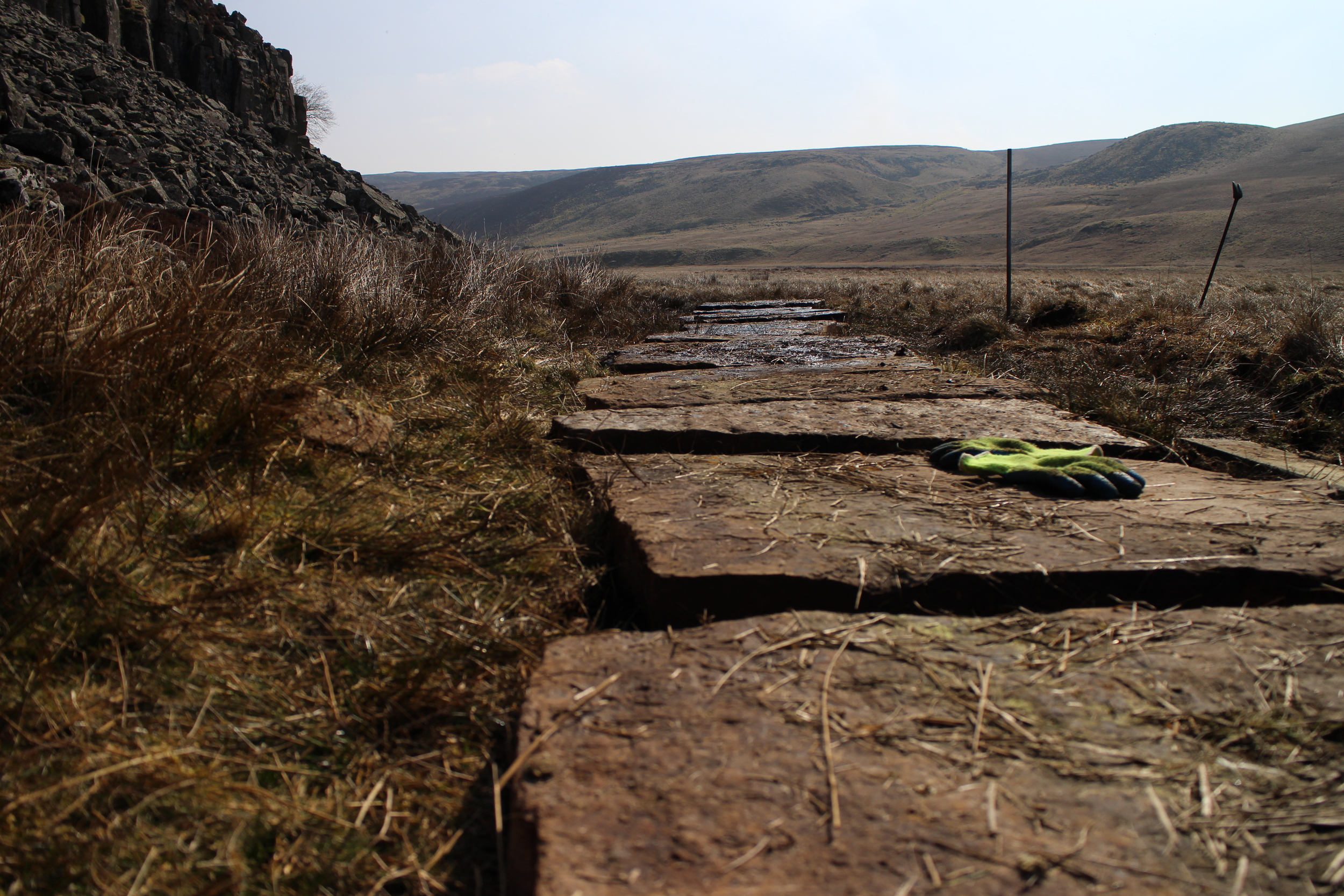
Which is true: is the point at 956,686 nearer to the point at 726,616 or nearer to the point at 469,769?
the point at 726,616

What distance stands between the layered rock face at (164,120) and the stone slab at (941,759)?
→ 515cm

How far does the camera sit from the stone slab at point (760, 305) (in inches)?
277

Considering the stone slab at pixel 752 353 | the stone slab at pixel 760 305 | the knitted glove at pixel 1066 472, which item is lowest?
the knitted glove at pixel 1066 472

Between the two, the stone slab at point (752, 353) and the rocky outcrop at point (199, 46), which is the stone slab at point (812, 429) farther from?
the rocky outcrop at point (199, 46)

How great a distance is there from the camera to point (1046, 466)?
6.18ft

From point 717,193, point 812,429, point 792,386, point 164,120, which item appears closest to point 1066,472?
point 812,429

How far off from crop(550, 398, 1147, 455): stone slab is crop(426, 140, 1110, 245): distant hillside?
58501 mm

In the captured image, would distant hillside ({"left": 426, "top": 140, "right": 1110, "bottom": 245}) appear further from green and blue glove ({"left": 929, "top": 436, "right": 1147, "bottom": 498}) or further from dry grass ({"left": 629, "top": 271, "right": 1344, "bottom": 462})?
green and blue glove ({"left": 929, "top": 436, "right": 1147, "bottom": 498})

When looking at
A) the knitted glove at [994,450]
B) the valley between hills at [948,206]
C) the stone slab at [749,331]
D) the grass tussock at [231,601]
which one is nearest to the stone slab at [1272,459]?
the knitted glove at [994,450]

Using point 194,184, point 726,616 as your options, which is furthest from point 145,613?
point 194,184

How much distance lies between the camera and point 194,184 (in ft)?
33.6

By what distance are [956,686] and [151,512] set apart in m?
1.31

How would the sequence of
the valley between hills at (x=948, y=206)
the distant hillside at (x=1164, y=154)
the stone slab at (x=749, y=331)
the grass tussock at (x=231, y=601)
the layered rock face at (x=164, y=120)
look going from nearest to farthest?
the grass tussock at (x=231, y=601), the stone slab at (x=749, y=331), the layered rock face at (x=164, y=120), the valley between hills at (x=948, y=206), the distant hillside at (x=1164, y=154)

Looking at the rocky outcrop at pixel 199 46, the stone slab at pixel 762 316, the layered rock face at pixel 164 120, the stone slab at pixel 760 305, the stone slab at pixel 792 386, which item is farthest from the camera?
the rocky outcrop at pixel 199 46
